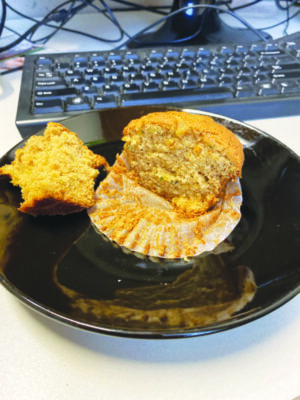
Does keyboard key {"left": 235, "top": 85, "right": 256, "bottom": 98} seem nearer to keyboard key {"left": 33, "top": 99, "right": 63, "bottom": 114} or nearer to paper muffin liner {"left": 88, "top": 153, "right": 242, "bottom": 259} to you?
paper muffin liner {"left": 88, "top": 153, "right": 242, "bottom": 259}

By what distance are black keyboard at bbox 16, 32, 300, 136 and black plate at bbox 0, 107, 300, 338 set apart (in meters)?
0.24

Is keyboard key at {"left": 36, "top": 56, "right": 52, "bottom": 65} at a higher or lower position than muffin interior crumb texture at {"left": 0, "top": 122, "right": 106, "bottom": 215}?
higher

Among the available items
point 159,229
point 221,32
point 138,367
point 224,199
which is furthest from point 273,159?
point 221,32

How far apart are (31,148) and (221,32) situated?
44.1 inches

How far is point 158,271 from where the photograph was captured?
665mm

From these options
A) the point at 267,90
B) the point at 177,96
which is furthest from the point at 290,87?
the point at 177,96

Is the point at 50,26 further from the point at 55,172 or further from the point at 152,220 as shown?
the point at 152,220

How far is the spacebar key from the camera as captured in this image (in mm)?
1052

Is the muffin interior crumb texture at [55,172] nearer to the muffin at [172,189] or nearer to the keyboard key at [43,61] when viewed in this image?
the muffin at [172,189]


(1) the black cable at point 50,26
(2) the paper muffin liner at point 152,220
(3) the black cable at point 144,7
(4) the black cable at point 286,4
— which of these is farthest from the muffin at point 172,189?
(4) the black cable at point 286,4

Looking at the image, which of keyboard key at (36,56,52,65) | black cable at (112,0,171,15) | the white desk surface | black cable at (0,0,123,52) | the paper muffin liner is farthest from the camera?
black cable at (112,0,171,15)

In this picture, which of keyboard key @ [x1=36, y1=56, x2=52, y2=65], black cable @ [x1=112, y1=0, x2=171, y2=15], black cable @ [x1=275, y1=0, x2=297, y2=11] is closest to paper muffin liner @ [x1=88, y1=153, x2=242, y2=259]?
keyboard key @ [x1=36, y1=56, x2=52, y2=65]

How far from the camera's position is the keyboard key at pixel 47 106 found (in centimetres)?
101

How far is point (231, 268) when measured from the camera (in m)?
0.66
